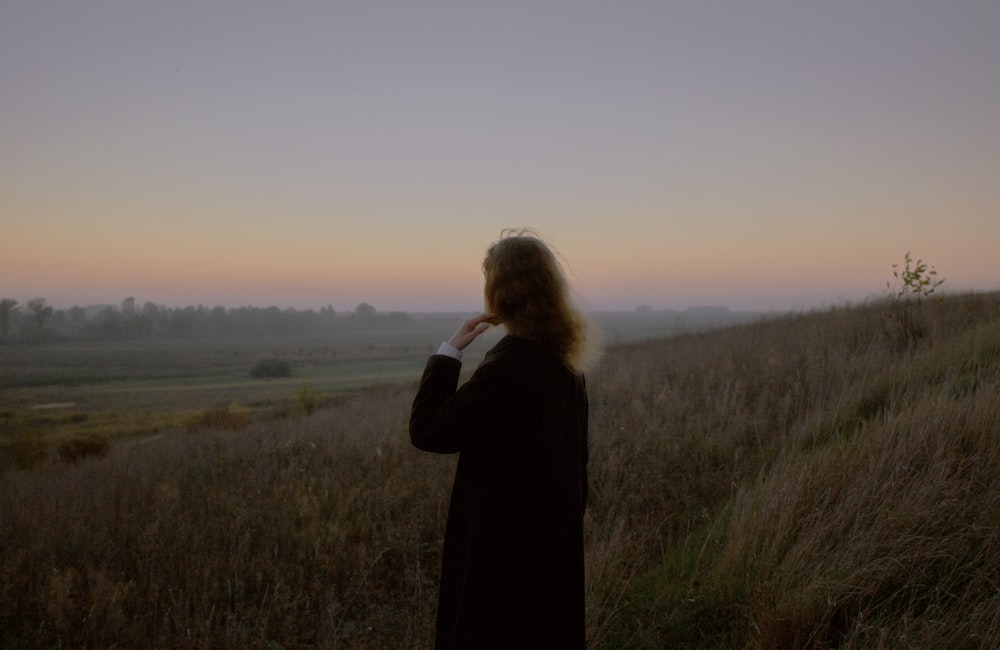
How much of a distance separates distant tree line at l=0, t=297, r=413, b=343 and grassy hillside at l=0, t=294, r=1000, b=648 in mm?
24824

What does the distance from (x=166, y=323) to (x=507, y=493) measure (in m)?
89.4

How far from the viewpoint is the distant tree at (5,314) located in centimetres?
2211

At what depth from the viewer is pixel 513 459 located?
1.89 meters

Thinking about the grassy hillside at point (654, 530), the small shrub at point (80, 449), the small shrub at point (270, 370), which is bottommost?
the small shrub at point (270, 370)

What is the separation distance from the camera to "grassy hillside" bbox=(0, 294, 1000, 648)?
8.52 feet

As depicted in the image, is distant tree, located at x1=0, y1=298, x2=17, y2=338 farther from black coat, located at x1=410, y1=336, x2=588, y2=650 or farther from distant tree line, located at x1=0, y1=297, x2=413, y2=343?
black coat, located at x1=410, y1=336, x2=588, y2=650

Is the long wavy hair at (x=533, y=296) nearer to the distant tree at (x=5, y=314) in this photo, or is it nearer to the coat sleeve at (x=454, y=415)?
the coat sleeve at (x=454, y=415)

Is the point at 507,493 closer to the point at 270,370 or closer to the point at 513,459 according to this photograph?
the point at 513,459

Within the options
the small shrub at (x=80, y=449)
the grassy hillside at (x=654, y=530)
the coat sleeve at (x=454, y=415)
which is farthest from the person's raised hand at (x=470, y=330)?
the small shrub at (x=80, y=449)

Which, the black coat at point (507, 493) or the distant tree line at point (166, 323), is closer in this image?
the black coat at point (507, 493)

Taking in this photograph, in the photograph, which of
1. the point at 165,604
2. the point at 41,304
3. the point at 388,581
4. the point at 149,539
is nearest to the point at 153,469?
the point at 149,539

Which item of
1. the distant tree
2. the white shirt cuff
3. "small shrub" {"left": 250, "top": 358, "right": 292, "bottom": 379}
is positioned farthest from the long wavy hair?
"small shrub" {"left": 250, "top": 358, "right": 292, "bottom": 379}

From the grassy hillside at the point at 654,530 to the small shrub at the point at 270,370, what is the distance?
151 feet

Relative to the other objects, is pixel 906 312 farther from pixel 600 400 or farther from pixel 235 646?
pixel 235 646
